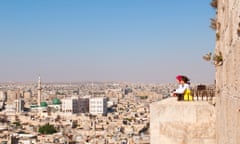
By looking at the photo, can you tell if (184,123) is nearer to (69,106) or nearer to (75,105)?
(69,106)

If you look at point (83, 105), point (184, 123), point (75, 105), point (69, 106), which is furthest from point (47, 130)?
point (184, 123)

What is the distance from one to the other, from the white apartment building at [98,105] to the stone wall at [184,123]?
5744cm

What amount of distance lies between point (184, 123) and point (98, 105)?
5847 cm

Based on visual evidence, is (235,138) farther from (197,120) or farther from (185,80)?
(185,80)

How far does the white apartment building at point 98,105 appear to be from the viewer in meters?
61.1

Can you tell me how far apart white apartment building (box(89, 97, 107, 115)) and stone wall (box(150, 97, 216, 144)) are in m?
57.4

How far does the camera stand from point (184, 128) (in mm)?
3260

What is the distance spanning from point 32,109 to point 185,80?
187ft

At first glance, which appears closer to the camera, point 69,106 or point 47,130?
point 47,130

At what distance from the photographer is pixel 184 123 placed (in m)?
3.26

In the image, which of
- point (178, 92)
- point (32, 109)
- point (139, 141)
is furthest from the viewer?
point (32, 109)

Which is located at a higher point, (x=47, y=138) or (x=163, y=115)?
(x=163, y=115)

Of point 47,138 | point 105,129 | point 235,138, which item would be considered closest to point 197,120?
point 235,138

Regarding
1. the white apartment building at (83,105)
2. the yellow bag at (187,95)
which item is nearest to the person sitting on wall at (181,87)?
the yellow bag at (187,95)
